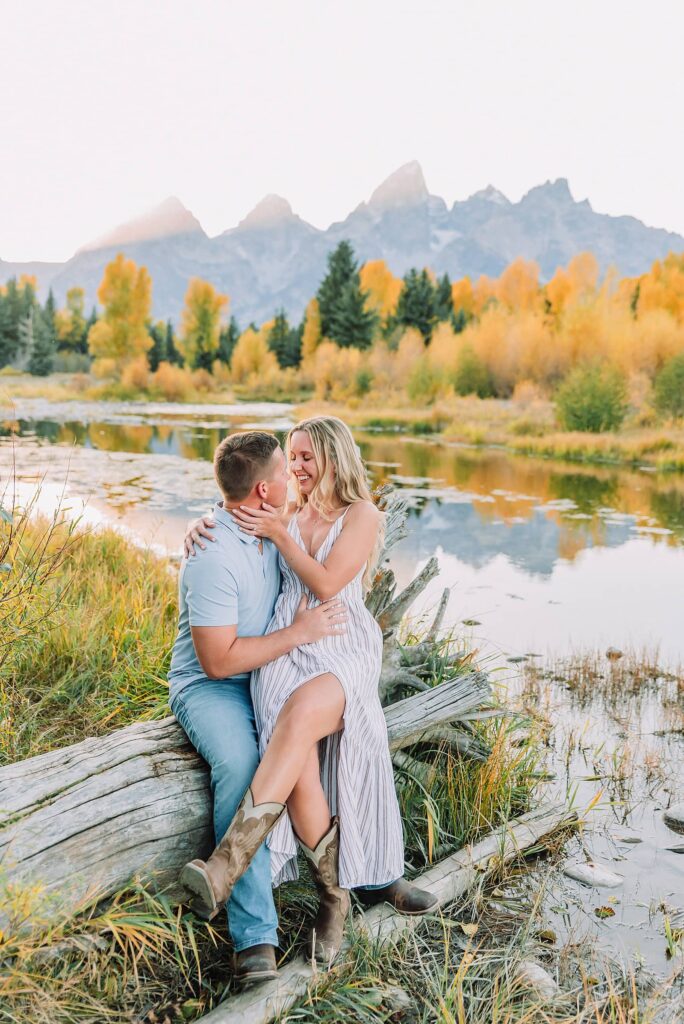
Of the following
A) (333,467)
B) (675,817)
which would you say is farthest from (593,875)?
(333,467)

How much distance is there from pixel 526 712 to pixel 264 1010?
2957 mm

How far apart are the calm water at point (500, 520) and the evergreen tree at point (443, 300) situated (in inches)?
756

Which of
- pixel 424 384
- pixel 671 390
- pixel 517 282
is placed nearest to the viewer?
pixel 671 390

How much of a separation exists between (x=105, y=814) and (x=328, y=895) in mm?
659

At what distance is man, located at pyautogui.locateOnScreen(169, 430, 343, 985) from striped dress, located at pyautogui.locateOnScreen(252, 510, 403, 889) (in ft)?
0.20

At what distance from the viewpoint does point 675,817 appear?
3736 mm

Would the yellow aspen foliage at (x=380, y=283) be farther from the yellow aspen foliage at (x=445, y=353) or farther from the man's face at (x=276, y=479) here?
the man's face at (x=276, y=479)

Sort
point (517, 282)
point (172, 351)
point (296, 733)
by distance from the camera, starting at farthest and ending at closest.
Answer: point (172, 351) < point (517, 282) < point (296, 733)

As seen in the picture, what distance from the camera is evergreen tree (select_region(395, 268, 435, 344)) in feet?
125

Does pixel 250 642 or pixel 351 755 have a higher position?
pixel 250 642

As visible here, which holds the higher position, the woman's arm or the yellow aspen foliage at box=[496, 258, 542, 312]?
the yellow aspen foliage at box=[496, 258, 542, 312]

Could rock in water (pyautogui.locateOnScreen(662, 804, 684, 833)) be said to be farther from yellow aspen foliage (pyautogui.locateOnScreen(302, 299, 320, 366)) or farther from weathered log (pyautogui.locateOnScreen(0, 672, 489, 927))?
yellow aspen foliage (pyautogui.locateOnScreen(302, 299, 320, 366))

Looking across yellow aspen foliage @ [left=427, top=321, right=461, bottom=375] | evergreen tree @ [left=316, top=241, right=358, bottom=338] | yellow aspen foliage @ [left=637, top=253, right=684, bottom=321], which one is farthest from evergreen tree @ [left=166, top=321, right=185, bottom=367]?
yellow aspen foliage @ [left=637, top=253, right=684, bottom=321]

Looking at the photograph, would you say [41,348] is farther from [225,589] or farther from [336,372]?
[225,589]
